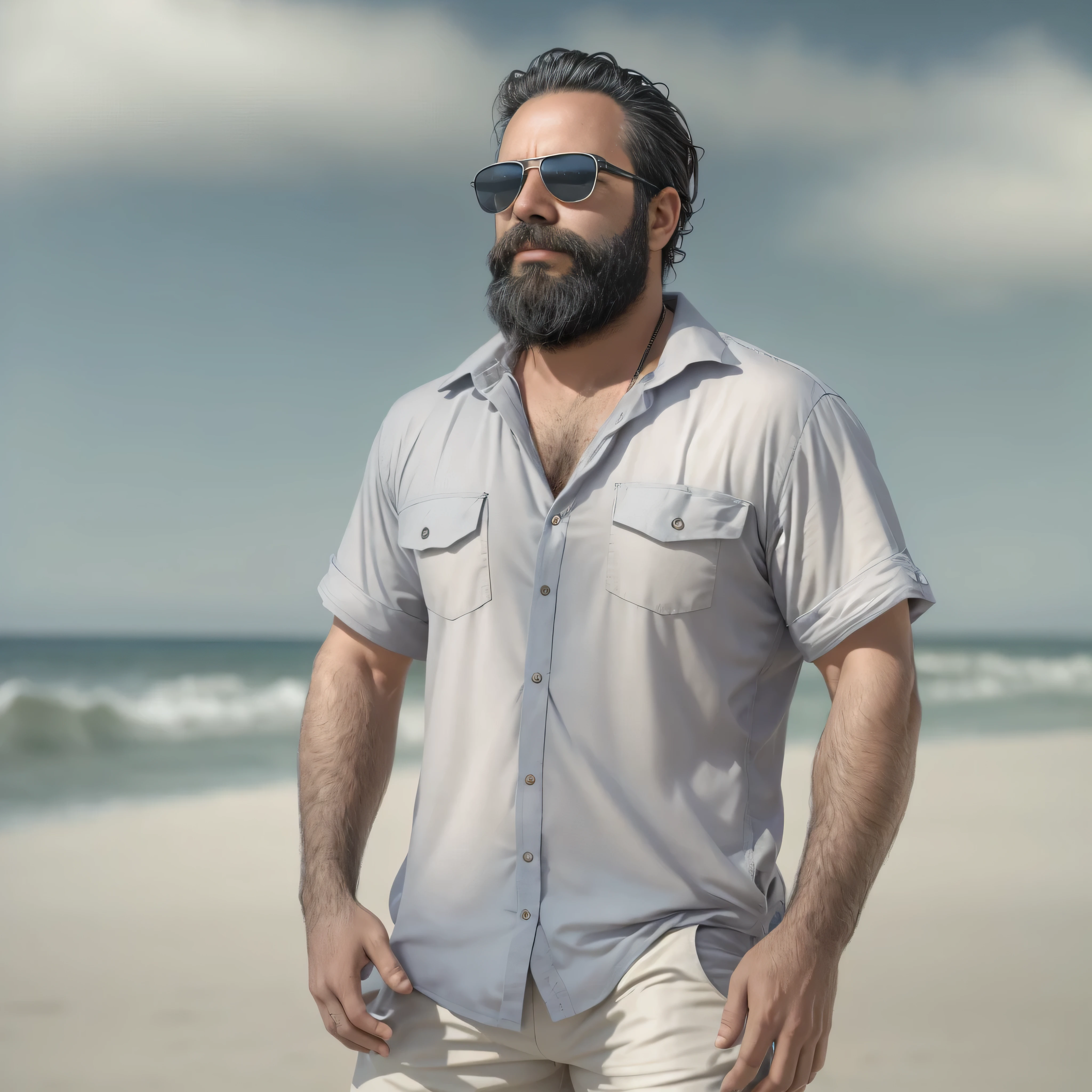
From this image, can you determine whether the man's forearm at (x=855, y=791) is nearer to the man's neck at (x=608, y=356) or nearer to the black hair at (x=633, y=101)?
the man's neck at (x=608, y=356)

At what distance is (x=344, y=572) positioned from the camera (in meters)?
1.83

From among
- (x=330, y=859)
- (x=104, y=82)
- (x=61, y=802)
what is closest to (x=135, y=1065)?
(x=330, y=859)

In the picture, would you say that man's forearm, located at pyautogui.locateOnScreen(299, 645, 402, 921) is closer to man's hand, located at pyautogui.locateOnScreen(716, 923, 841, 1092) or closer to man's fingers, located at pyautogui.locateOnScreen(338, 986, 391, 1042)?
man's fingers, located at pyautogui.locateOnScreen(338, 986, 391, 1042)

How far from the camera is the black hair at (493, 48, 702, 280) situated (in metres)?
1.77

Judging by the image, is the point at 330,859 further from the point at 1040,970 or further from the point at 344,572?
the point at 1040,970

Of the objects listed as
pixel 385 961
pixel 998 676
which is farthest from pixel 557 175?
pixel 998 676

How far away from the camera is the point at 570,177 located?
1.69m

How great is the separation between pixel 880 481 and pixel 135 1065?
188 inches

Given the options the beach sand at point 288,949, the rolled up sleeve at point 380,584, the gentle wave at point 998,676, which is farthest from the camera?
the gentle wave at point 998,676

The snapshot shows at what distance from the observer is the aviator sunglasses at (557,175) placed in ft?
5.55

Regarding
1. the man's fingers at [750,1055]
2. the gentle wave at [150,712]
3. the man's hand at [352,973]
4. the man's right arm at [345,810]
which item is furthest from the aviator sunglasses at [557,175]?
the gentle wave at [150,712]

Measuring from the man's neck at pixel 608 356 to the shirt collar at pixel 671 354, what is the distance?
0.14ft

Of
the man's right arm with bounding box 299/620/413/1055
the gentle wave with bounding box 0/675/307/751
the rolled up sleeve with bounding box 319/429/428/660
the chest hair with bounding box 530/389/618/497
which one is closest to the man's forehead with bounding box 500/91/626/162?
the chest hair with bounding box 530/389/618/497

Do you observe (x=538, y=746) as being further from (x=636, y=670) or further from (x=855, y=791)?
(x=855, y=791)
